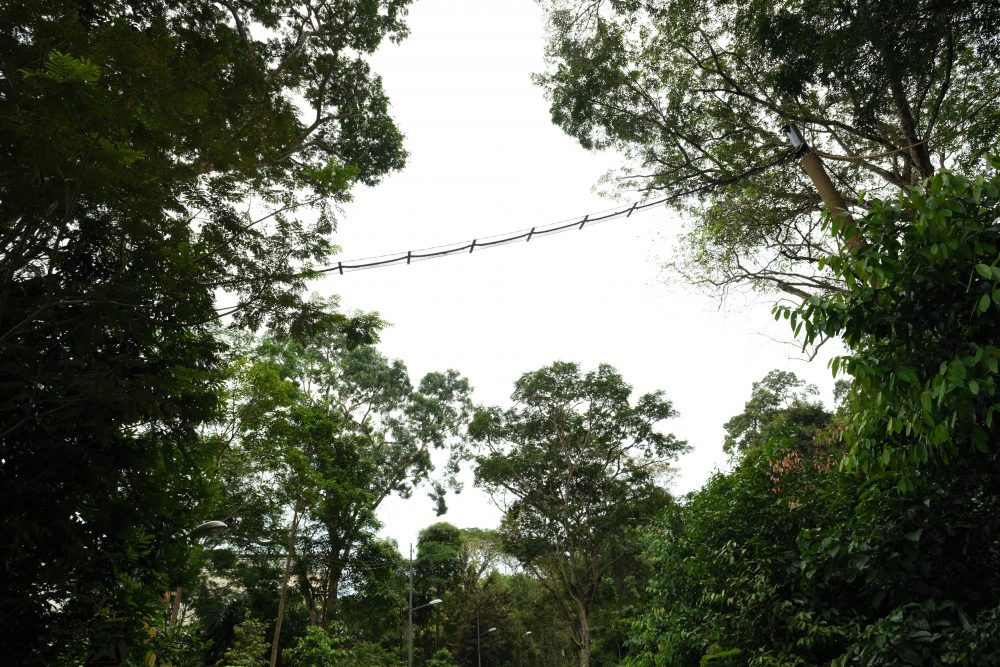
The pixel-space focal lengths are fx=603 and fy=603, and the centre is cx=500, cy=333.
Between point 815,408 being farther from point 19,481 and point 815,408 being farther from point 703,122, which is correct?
point 19,481

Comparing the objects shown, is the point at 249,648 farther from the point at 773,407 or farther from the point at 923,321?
the point at 773,407

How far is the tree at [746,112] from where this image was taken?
25.9 feet

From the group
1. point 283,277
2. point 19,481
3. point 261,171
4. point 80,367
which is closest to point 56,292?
point 80,367

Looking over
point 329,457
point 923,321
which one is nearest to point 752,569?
point 923,321

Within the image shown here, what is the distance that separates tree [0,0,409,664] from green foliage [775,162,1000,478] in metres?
4.06

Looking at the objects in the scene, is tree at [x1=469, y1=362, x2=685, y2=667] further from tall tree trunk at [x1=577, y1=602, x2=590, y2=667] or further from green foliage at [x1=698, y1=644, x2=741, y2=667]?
green foliage at [x1=698, y1=644, x2=741, y2=667]

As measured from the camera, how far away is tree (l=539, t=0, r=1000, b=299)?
310 inches

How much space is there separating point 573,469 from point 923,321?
64.7ft

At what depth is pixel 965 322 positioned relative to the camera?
10.2 ft

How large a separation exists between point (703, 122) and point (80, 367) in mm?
10124

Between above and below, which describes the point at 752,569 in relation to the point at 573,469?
below

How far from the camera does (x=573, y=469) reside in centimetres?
2225

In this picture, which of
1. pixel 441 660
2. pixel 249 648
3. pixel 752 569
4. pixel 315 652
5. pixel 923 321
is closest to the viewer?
pixel 923 321

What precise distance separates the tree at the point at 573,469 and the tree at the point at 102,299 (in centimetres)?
1791
